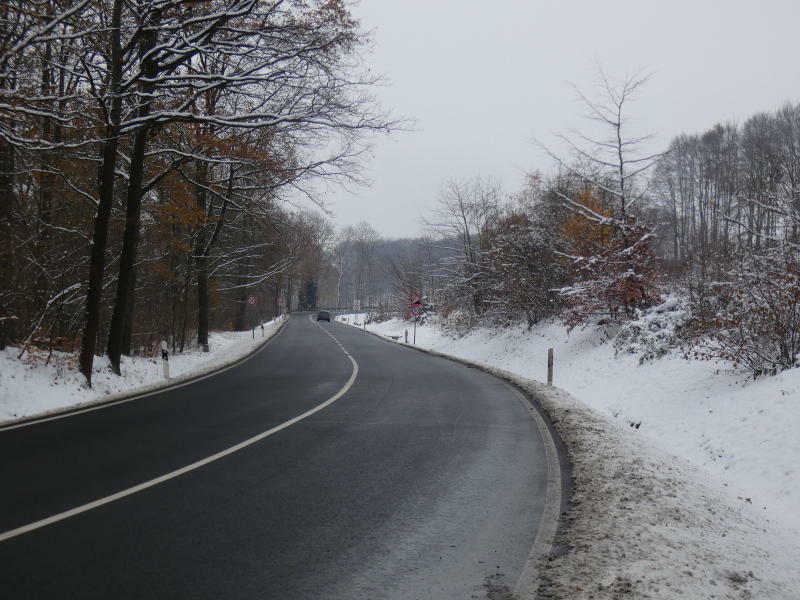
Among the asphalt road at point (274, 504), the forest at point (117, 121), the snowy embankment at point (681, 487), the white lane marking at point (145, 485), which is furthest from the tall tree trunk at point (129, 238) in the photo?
the snowy embankment at point (681, 487)

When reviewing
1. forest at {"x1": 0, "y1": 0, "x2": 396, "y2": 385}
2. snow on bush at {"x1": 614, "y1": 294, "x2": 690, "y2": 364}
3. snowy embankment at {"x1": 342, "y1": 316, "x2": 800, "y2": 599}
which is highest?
forest at {"x1": 0, "y1": 0, "x2": 396, "y2": 385}

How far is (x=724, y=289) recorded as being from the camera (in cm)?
1408

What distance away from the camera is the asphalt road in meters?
3.64

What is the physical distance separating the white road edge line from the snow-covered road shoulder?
88mm

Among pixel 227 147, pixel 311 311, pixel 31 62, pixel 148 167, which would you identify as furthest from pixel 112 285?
pixel 311 311

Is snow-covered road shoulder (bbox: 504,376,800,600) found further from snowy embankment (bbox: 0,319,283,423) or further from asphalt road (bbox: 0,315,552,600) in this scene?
snowy embankment (bbox: 0,319,283,423)

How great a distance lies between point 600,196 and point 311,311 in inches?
3382

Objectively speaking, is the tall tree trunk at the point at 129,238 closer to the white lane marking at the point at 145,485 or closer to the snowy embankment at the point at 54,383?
the snowy embankment at the point at 54,383

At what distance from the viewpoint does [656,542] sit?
4332mm

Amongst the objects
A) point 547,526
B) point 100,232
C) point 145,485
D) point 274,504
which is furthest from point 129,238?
point 547,526

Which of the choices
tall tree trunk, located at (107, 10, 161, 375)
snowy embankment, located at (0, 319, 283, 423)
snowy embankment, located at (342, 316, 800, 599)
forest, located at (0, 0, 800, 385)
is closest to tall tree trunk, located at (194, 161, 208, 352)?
forest, located at (0, 0, 800, 385)

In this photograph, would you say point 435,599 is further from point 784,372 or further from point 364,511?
point 784,372

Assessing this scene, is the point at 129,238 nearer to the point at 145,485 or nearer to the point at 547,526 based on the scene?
the point at 145,485

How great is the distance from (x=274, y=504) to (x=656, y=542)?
3126 millimetres
